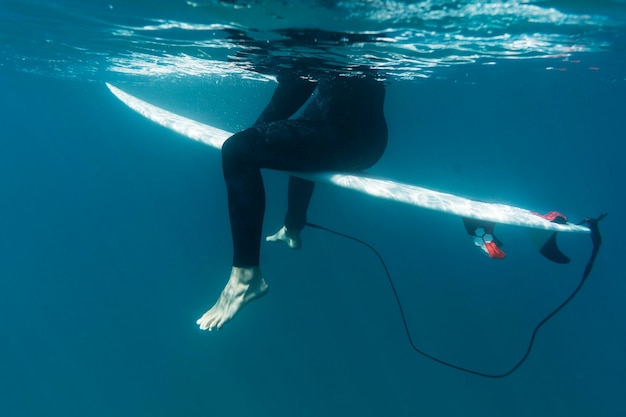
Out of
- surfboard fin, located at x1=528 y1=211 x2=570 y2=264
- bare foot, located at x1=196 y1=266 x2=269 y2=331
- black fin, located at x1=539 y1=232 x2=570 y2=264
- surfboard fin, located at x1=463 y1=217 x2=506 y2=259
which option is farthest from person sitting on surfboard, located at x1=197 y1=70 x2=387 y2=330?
black fin, located at x1=539 y1=232 x2=570 y2=264

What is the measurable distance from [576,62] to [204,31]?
8148 millimetres

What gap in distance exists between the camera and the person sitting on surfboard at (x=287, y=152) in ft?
10.4

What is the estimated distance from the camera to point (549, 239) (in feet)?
12.1

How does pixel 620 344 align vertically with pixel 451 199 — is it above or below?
below

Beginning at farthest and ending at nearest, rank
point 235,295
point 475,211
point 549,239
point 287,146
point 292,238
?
point 292,238 → point 549,239 → point 287,146 → point 475,211 → point 235,295

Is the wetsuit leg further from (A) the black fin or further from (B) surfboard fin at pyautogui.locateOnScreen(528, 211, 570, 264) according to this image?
(A) the black fin

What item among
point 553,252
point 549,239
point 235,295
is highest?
point 549,239

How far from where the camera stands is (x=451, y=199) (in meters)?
3.66

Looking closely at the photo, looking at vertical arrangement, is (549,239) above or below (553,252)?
above

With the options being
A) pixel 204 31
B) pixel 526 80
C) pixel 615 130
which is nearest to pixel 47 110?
pixel 204 31

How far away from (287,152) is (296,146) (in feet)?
0.42

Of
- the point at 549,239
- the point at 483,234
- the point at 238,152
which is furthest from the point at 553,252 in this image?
the point at 238,152

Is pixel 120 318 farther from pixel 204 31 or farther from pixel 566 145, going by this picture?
pixel 566 145

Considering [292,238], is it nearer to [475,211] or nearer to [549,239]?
[475,211]
